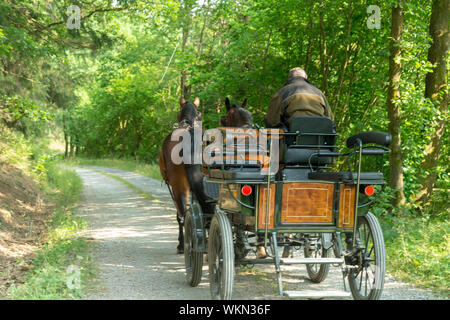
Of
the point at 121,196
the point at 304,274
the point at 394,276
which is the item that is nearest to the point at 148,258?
the point at 304,274

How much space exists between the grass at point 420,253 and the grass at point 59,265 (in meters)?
3.98

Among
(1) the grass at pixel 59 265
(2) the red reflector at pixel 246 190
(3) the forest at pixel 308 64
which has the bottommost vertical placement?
(1) the grass at pixel 59 265

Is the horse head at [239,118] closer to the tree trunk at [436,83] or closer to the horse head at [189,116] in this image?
the horse head at [189,116]

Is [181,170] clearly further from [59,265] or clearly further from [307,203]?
[307,203]

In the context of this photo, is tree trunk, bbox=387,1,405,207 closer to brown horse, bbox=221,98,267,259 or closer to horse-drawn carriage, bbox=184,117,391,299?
brown horse, bbox=221,98,267,259

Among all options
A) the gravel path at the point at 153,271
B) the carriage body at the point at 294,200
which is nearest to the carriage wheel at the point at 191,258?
the gravel path at the point at 153,271

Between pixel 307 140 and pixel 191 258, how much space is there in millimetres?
2013

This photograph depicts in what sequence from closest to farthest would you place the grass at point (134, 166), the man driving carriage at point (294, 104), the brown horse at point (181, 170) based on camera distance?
the man driving carriage at point (294, 104), the brown horse at point (181, 170), the grass at point (134, 166)

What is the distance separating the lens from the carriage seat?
4.90 meters

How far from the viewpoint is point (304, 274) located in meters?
6.52

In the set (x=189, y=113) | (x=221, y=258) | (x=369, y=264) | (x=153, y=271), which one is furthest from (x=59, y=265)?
(x=369, y=264)

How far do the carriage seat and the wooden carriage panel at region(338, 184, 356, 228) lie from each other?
55 centimetres

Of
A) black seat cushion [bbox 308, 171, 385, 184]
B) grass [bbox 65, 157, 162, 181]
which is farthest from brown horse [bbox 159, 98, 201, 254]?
grass [bbox 65, 157, 162, 181]

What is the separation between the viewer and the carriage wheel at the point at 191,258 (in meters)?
5.55
